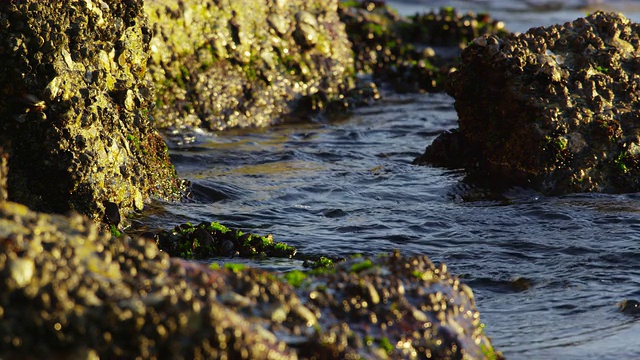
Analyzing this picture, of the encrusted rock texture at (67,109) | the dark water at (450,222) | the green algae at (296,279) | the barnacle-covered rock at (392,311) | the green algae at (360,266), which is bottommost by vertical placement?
the dark water at (450,222)

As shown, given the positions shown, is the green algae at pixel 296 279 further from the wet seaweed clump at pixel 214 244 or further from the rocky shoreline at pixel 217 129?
the wet seaweed clump at pixel 214 244

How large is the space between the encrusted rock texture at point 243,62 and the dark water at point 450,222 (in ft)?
1.93

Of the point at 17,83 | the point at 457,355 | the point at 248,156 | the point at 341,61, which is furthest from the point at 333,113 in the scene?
the point at 457,355

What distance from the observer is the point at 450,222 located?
6.89 metres

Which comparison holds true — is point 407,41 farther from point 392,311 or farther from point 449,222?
point 392,311

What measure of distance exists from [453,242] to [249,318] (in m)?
3.67

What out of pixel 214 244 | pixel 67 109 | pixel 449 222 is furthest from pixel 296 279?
pixel 449 222

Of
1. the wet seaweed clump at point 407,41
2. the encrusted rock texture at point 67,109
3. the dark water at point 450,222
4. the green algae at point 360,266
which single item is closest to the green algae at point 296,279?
the green algae at point 360,266

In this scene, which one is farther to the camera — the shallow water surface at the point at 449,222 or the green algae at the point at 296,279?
the shallow water surface at the point at 449,222

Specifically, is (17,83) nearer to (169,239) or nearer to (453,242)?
(169,239)

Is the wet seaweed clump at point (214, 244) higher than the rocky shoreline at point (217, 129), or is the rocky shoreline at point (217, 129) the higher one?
the rocky shoreline at point (217, 129)

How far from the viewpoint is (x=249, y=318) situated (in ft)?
→ 9.60

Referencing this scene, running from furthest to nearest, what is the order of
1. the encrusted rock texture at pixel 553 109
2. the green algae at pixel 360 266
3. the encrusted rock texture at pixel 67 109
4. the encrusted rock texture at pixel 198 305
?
the encrusted rock texture at pixel 553 109 → the encrusted rock texture at pixel 67 109 → the green algae at pixel 360 266 → the encrusted rock texture at pixel 198 305

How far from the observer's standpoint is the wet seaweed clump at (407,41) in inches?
528
